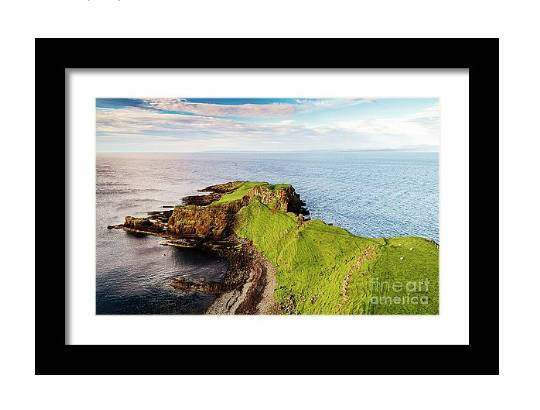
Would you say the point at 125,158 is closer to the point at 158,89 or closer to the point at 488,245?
the point at 158,89

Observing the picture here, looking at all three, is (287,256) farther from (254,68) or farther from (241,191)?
(254,68)

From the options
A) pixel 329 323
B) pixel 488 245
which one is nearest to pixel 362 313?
pixel 329 323

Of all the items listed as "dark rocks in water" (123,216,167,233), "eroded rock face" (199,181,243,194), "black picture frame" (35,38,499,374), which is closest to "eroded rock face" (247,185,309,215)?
"eroded rock face" (199,181,243,194)

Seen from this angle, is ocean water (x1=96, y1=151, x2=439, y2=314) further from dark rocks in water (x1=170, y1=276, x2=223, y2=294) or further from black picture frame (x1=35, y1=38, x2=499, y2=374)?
black picture frame (x1=35, y1=38, x2=499, y2=374)

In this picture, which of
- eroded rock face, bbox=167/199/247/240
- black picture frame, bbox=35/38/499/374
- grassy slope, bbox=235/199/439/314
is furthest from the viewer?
eroded rock face, bbox=167/199/247/240

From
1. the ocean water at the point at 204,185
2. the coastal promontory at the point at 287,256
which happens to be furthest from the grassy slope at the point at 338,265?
the ocean water at the point at 204,185

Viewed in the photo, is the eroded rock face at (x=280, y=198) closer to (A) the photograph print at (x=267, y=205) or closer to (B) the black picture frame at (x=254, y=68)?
(A) the photograph print at (x=267, y=205)

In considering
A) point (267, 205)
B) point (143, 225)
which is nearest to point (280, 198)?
point (267, 205)
